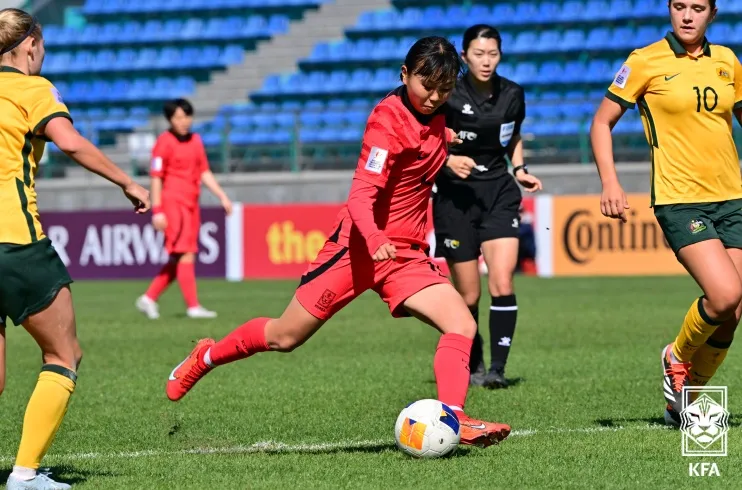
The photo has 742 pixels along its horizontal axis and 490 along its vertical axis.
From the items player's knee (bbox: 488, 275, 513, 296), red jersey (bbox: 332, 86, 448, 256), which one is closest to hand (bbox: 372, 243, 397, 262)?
red jersey (bbox: 332, 86, 448, 256)

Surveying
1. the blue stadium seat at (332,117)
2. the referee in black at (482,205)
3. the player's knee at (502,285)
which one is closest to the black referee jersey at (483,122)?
the referee in black at (482,205)

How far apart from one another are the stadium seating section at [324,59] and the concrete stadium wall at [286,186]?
46cm

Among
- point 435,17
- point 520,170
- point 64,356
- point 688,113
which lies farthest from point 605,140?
point 435,17

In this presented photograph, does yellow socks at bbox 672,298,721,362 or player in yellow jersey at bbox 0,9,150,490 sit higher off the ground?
player in yellow jersey at bbox 0,9,150,490

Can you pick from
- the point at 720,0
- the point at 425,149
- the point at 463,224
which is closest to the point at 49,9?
the point at 720,0

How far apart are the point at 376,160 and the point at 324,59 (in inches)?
902

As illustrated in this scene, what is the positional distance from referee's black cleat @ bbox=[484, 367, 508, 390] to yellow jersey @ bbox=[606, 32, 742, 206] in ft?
7.19

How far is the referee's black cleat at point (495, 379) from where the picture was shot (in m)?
8.11

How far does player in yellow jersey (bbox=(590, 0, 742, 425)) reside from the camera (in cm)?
615

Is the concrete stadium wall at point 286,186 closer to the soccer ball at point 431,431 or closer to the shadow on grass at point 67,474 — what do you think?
the soccer ball at point 431,431

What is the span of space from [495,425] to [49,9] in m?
29.0

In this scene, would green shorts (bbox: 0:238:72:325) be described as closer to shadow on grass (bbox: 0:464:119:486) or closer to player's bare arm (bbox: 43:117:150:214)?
player's bare arm (bbox: 43:117:150:214)

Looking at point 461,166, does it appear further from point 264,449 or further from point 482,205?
point 264,449

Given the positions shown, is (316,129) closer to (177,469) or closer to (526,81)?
(526,81)
